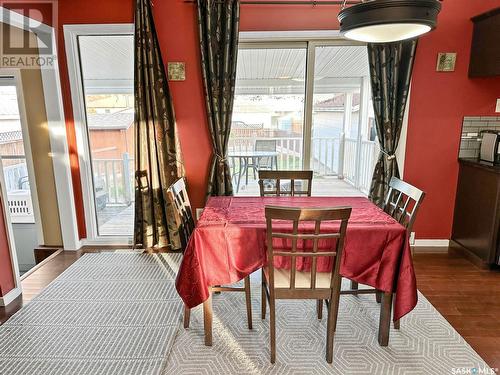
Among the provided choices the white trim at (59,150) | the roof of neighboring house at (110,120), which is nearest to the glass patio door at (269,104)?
the roof of neighboring house at (110,120)

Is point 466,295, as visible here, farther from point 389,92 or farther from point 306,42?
point 306,42

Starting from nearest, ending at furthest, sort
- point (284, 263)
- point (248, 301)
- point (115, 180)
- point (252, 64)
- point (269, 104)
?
point (284, 263)
point (248, 301)
point (252, 64)
point (269, 104)
point (115, 180)

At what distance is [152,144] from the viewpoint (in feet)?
10.8

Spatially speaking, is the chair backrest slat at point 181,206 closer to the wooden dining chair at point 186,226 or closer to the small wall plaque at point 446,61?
the wooden dining chair at point 186,226

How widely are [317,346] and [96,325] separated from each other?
1.52 m

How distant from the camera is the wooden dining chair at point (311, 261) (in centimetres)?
164

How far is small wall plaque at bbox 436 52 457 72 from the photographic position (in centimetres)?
315

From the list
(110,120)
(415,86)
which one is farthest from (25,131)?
(415,86)

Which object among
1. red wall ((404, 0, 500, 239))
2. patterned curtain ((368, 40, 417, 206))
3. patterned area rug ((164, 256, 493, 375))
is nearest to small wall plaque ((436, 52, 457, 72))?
red wall ((404, 0, 500, 239))

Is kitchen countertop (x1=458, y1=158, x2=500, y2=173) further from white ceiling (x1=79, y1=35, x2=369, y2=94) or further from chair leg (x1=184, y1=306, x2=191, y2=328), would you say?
chair leg (x1=184, y1=306, x2=191, y2=328)

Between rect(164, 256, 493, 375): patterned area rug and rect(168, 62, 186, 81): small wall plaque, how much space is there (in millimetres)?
2228

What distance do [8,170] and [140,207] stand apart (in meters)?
2.42

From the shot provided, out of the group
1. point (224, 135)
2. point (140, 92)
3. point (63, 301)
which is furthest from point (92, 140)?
point (63, 301)

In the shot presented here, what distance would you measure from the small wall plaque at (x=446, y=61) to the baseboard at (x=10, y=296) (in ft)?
14.1
